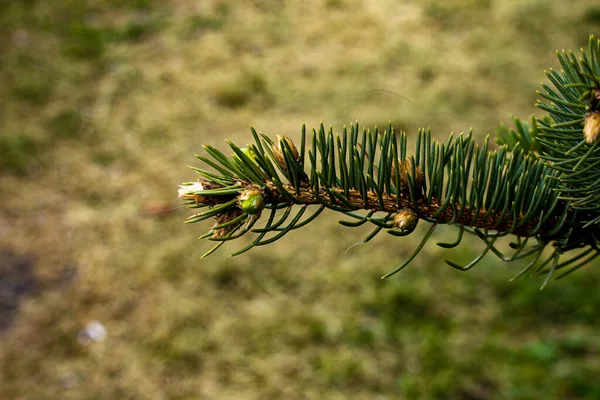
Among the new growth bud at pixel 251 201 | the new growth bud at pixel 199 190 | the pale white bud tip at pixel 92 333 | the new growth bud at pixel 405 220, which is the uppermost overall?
the pale white bud tip at pixel 92 333

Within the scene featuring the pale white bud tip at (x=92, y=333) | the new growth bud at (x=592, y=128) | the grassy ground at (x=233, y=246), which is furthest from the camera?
the pale white bud tip at (x=92, y=333)

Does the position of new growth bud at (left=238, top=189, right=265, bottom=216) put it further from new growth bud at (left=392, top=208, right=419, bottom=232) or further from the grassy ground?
A: the grassy ground

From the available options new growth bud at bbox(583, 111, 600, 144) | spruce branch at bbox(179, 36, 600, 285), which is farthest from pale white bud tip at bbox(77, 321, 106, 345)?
new growth bud at bbox(583, 111, 600, 144)

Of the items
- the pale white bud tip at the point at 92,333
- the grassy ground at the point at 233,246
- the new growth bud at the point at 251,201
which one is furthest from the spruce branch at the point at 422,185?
the pale white bud tip at the point at 92,333

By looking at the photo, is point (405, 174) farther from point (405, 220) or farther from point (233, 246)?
point (233, 246)

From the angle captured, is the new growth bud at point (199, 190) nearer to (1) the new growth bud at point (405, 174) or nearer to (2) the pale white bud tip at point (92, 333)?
(1) the new growth bud at point (405, 174)

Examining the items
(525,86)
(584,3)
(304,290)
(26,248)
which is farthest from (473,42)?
(26,248)
